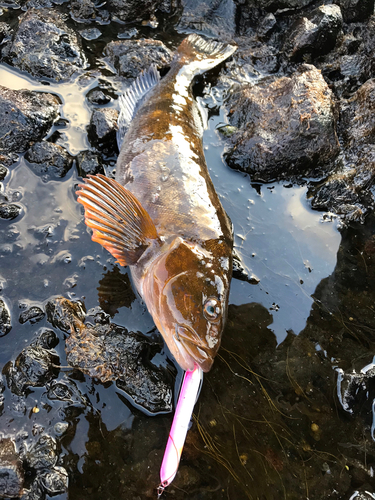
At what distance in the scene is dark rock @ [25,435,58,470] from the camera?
104 inches

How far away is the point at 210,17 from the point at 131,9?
52.6 inches

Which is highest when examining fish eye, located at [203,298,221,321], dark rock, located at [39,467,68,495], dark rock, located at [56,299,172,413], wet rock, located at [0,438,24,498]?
fish eye, located at [203,298,221,321]

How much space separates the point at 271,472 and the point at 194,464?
0.63 metres

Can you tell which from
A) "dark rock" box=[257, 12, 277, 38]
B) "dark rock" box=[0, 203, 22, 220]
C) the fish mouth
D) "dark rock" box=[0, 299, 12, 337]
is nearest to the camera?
the fish mouth

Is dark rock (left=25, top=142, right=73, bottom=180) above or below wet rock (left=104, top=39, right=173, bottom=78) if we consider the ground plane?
below

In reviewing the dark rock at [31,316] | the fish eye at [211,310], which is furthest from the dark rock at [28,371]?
the fish eye at [211,310]

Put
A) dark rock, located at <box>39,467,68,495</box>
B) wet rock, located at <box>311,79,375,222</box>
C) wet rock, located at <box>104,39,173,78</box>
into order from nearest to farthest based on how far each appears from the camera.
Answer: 1. dark rock, located at <box>39,467,68,495</box>
2. wet rock, located at <box>311,79,375,222</box>
3. wet rock, located at <box>104,39,173,78</box>

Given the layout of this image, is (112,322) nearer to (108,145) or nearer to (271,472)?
(271,472)

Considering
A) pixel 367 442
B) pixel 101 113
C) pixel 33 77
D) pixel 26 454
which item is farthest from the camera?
pixel 33 77

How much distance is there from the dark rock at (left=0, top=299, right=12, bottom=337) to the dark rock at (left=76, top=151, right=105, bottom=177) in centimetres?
175

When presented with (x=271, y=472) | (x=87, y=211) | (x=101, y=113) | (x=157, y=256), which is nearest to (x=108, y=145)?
(x=101, y=113)

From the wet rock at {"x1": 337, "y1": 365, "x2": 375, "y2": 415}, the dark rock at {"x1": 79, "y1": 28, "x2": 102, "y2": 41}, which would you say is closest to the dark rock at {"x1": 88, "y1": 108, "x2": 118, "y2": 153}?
the dark rock at {"x1": 79, "y1": 28, "x2": 102, "y2": 41}

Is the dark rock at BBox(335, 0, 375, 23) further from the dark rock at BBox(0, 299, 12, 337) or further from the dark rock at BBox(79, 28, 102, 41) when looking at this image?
the dark rock at BBox(0, 299, 12, 337)

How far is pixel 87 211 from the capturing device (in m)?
3.27
